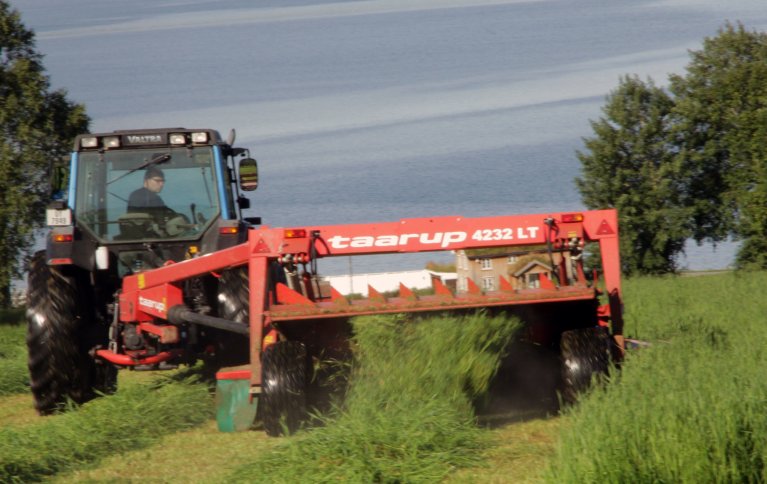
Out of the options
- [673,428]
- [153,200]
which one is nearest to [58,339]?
[153,200]

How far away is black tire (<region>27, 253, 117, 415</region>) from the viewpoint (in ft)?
30.1

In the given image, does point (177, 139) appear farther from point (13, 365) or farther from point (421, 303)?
point (13, 365)

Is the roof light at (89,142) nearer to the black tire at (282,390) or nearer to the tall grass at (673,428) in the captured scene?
the black tire at (282,390)

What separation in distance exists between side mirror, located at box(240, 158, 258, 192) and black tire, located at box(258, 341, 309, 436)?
257cm

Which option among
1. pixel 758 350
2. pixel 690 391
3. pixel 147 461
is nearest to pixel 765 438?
pixel 690 391

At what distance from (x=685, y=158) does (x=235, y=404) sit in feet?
143

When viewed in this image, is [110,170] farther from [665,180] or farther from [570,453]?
[665,180]

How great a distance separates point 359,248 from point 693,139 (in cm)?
4397

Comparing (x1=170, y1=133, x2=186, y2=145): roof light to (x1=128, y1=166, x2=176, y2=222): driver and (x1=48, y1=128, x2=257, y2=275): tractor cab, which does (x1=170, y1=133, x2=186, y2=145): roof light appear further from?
(x1=128, y1=166, x2=176, y2=222): driver

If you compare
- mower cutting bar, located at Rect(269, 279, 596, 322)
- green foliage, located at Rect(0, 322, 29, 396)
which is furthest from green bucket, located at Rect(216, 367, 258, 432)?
green foliage, located at Rect(0, 322, 29, 396)

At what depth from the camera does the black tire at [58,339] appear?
9.19m

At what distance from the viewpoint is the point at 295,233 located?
7512 mm

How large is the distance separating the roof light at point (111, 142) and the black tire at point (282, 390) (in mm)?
3306

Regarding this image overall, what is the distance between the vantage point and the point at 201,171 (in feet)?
32.3
